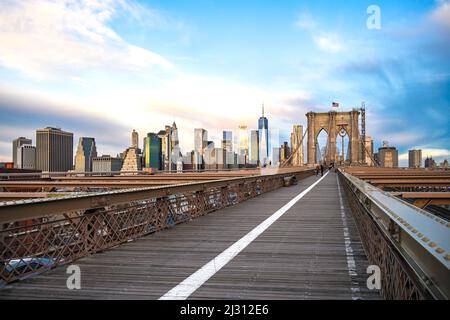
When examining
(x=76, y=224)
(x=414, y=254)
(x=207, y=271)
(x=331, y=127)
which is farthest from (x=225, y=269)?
(x=331, y=127)

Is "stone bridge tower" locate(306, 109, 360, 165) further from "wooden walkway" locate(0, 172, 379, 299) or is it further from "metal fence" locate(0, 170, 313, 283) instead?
"wooden walkway" locate(0, 172, 379, 299)

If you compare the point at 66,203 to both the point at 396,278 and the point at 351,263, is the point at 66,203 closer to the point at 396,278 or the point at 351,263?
the point at 351,263

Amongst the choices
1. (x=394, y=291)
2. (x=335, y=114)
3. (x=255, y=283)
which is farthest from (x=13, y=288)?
(x=335, y=114)

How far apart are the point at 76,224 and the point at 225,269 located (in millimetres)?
2671

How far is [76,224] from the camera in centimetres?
701

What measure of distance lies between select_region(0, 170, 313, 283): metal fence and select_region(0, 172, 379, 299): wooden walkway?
0.29 m

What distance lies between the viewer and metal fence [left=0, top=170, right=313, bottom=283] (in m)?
5.72

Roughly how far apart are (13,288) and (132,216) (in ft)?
12.1

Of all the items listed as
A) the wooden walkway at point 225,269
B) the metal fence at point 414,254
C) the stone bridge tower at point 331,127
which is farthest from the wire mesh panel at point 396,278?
the stone bridge tower at point 331,127

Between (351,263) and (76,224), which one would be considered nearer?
(351,263)

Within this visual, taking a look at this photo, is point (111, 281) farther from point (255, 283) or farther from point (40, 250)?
point (255, 283)

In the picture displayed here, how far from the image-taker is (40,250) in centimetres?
616

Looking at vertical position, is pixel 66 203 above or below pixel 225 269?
above
